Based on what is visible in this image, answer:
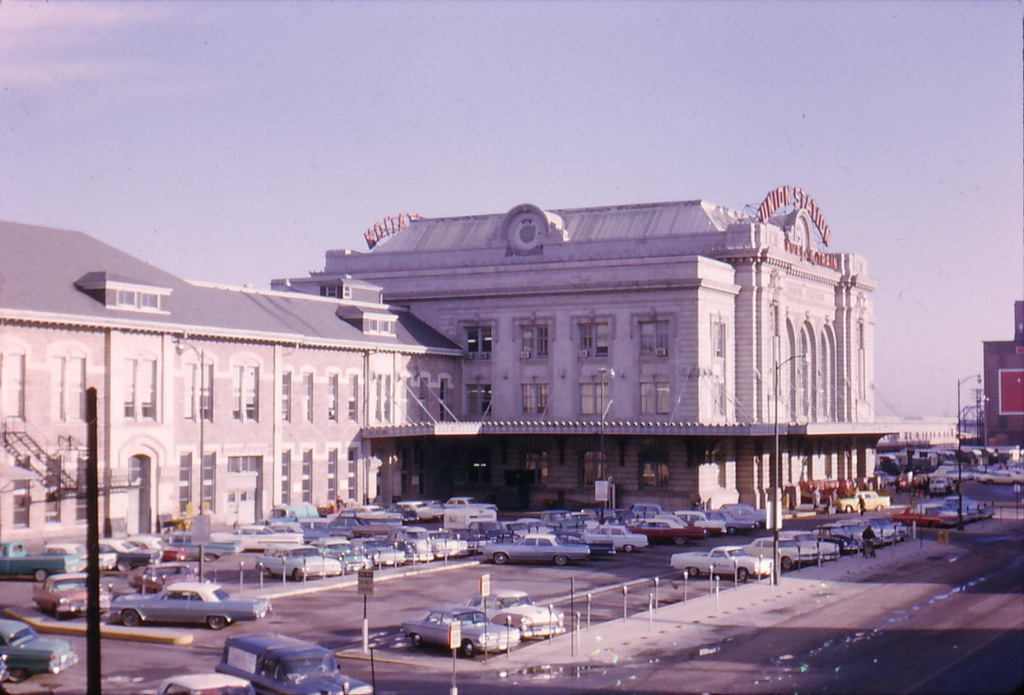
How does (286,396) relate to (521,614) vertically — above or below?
above

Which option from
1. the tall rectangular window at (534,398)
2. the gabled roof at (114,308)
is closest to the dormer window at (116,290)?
the gabled roof at (114,308)

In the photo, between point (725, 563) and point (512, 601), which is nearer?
point (512, 601)

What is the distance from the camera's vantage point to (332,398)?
81.6m

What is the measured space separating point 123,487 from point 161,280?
44.5ft

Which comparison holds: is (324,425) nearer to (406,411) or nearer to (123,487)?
(406,411)

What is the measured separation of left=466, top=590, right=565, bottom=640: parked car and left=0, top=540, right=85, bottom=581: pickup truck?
60.2 ft

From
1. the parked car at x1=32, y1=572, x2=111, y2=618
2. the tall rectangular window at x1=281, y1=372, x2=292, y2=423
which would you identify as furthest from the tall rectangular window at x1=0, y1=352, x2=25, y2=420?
the tall rectangular window at x1=281, y1=372, x2=292, y2=423

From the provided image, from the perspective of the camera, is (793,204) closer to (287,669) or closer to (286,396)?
(286,396)

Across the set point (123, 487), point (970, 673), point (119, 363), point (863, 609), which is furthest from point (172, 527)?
point (970, 673)

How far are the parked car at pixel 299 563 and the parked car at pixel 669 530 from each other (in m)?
20.7

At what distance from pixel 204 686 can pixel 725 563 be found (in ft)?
99.3

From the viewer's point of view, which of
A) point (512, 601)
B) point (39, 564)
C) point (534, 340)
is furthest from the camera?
point (534, 340)

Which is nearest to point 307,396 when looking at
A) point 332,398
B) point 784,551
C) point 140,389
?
point 332,398

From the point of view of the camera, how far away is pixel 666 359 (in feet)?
292
